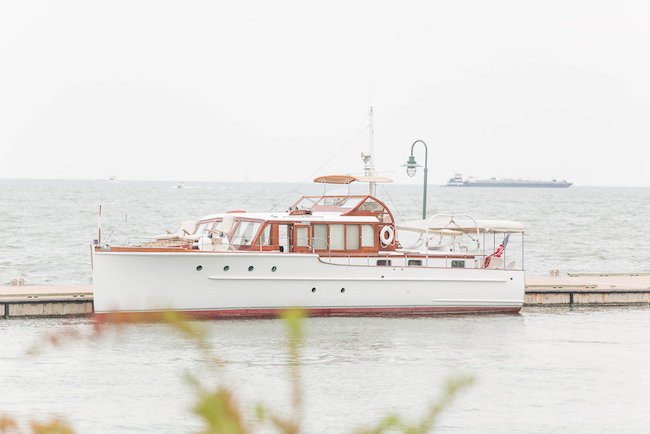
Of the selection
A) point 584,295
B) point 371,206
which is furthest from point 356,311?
point 584,295

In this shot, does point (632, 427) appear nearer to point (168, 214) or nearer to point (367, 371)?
point (367, 371)

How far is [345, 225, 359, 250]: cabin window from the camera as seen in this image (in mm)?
27328

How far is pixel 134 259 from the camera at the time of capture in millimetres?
25250

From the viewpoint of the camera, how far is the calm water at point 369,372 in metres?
16.7

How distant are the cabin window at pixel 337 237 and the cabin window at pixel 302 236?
72cm

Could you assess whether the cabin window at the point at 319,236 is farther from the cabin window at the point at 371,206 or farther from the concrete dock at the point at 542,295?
the concrete dock at the point at 542,295

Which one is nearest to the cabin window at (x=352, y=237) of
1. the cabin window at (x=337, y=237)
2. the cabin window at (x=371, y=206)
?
the cabin window at (x=337, y=237)

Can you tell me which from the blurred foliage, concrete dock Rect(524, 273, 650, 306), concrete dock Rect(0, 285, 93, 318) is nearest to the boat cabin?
concrete dock Rect(0, 285, 93, 318)

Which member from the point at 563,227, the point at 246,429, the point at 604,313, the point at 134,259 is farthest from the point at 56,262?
the point at 563,227

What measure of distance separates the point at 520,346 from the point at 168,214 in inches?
3480

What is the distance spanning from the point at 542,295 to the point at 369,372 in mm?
11950

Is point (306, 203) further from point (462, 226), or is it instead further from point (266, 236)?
point (462, 226)

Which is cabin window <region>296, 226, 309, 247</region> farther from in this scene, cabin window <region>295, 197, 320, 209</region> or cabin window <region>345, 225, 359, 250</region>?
cabin window <region>295, 197, 320, 209</region>

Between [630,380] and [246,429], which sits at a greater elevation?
[246,429]
